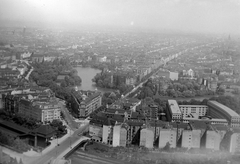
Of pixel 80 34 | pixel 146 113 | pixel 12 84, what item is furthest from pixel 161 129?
pixel 80 34

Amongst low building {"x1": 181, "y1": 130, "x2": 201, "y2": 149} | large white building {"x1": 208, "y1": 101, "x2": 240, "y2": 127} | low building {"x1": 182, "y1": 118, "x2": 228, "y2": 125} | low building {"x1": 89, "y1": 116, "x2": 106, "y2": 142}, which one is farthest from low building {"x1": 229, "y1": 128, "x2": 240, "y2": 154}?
low building {"x1": 89, "y1": 116, "x2": 106, "y2": 142}

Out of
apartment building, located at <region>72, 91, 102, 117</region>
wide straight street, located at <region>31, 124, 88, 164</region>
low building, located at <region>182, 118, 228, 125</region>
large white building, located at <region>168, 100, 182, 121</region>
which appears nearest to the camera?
wide straight street, located at <region>31, 124, 88, 164</region>

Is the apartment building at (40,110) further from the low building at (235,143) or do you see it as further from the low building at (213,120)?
the low building at (235,143)

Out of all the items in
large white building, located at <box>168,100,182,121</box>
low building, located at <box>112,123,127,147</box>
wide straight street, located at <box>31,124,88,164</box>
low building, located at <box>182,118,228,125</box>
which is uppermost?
large white building, located at <box>168,100,182,121</box>

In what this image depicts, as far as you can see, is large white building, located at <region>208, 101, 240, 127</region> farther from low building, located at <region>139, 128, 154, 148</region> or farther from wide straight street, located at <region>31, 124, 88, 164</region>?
wide straight street, located at <region>31, 124, 88, 164</region>

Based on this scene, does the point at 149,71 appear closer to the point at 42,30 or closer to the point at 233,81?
the point at 233,81

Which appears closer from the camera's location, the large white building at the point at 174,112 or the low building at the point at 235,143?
the low building at the point at 235,143

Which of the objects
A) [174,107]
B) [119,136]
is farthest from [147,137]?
[174,107]

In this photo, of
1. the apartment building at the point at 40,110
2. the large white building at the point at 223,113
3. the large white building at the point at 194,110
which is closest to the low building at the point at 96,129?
the apartment building at the point at 40,110

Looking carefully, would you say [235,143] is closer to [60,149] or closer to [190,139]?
[190,139]
